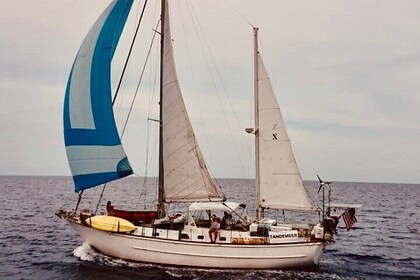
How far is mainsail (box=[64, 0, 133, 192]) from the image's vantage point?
22453 mm

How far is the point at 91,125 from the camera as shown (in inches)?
886

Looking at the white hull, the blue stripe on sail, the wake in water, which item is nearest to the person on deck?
the white hull

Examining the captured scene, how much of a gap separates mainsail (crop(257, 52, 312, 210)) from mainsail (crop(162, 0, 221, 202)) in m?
3.53

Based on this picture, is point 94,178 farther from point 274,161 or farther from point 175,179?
point 274,161

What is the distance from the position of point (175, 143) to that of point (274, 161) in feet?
18.2

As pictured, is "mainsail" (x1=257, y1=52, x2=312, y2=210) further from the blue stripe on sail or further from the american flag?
the blue stripe on sail

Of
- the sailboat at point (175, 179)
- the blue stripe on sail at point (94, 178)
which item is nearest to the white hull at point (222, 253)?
the sailboat at point (175, 179)

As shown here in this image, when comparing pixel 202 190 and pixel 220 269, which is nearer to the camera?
pixel 220 269

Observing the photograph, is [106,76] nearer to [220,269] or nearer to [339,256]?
[220,269]

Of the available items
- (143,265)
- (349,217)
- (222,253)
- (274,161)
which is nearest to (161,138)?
(274,161)

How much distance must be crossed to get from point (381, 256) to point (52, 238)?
24.0 metres

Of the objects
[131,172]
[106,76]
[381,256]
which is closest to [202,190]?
[131,172]

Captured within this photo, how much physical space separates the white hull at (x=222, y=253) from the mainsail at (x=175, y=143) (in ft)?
8.95

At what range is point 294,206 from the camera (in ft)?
74.5
